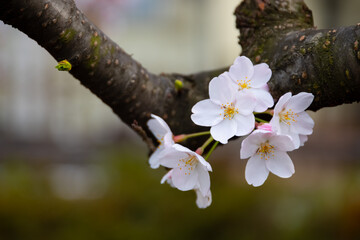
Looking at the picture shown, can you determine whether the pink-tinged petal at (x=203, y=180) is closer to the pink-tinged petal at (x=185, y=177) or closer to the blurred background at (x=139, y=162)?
the pink-tinged petal at (x=185, y=177)

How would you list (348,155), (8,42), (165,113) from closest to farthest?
(165,113)
(348,155)
(8,42)

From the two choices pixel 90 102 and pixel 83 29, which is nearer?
pixel 83 29

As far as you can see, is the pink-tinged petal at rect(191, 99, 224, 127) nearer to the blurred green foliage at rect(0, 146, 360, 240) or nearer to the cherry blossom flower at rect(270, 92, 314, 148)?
the cherry blossom flower at rect(270, 92, 314, 148)

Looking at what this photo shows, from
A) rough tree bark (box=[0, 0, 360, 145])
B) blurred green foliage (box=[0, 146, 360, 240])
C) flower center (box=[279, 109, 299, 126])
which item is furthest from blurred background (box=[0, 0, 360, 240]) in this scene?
flower center (box=[279, 109, 299, 126])

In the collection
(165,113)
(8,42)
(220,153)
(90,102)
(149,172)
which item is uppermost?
(8,42)

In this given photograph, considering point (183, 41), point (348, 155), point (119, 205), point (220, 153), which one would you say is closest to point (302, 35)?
point (119, 205)

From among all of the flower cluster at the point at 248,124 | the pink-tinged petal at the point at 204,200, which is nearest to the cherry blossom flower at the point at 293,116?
the flower cluster at the point at 248,124

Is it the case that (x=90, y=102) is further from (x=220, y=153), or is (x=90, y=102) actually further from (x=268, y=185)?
(x=268, y=185)
